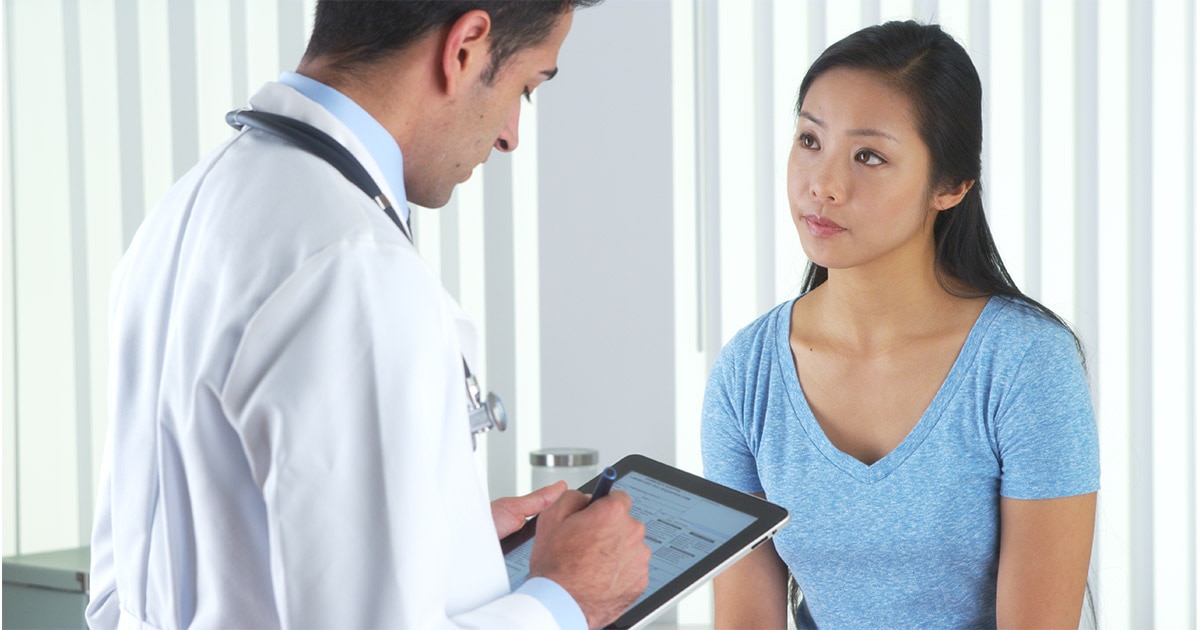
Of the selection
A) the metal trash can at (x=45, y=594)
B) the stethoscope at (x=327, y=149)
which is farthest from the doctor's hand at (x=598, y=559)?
the metal trash can at (x=45, y=594)

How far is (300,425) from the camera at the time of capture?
0.72 metres

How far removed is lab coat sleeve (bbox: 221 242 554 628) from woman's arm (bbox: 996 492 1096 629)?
0.92m

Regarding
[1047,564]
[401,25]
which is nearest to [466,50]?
[401,25]

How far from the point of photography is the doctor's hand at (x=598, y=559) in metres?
0.90

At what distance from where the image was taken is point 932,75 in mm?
1462

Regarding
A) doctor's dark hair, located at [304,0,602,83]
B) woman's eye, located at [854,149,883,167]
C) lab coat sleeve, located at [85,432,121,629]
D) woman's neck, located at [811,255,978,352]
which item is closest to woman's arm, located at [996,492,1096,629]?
woman's neck, located at [811,255,978,352]

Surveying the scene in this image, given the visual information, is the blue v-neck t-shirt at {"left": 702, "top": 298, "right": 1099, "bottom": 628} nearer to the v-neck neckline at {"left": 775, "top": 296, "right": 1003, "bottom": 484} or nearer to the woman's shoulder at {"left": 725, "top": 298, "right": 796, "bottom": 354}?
the v-neck neckline at {"left": 775, "top": 296, "right": 1003, "bottom": 484}

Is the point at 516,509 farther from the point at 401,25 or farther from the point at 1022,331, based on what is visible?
the point at 1022,331

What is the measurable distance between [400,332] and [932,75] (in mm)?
1007

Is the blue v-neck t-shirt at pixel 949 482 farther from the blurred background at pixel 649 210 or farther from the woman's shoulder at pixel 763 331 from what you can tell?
the blurred background at pixel 649 210

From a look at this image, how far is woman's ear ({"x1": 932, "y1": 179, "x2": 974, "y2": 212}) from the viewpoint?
151cm
